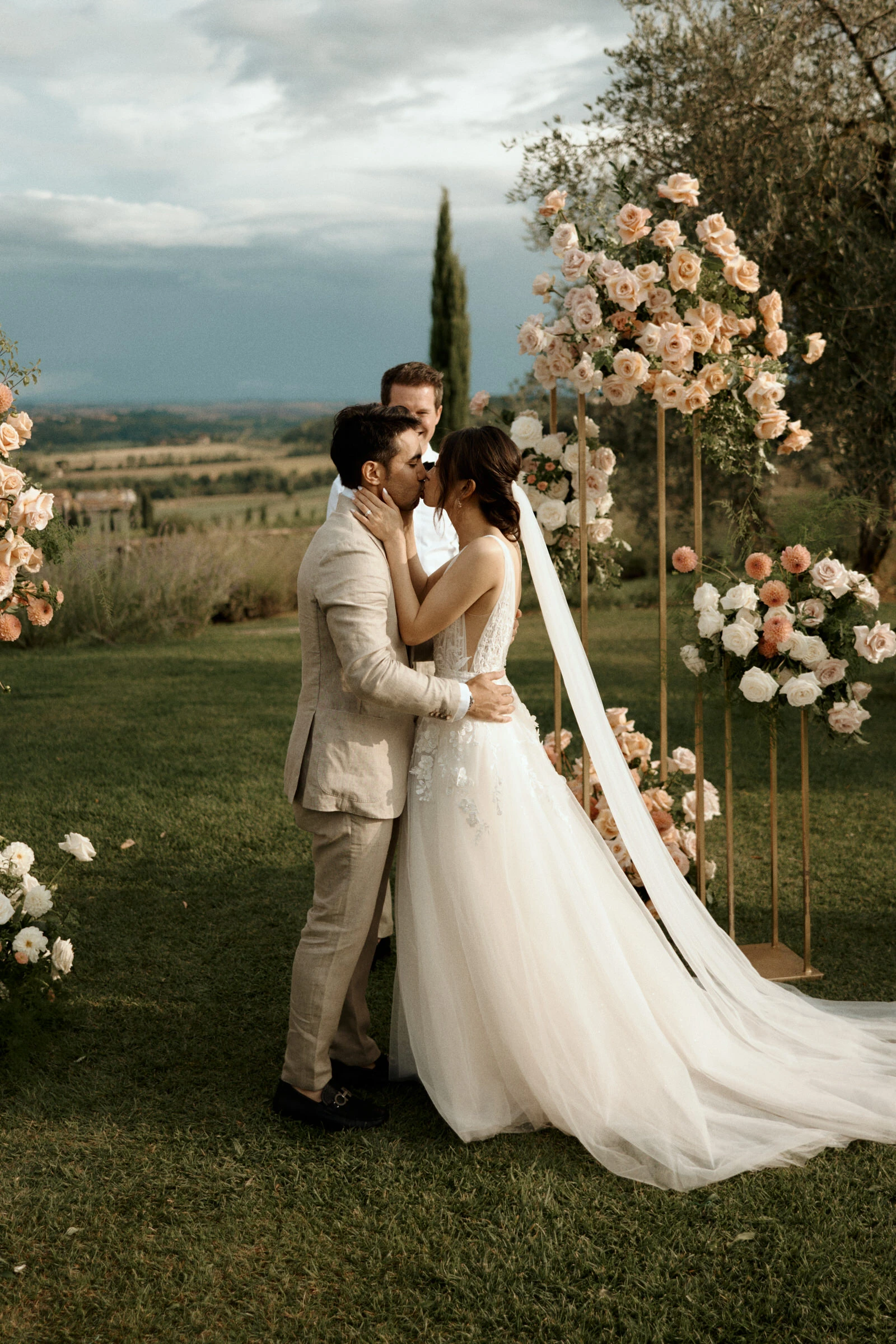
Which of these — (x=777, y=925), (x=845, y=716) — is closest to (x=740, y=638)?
(x=845, y=716)

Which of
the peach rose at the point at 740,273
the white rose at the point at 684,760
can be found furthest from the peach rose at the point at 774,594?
the white rose at the point at 684,760

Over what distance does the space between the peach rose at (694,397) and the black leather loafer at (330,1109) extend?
2.61 m

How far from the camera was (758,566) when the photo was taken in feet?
13.1

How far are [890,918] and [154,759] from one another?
4.91 metres

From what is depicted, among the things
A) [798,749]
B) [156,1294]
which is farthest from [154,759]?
[156,1294]

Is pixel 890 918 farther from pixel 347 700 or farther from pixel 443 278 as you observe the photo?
pixel 443 278

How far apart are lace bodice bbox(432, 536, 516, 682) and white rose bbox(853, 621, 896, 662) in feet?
4.61

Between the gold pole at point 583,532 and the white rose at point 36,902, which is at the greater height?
the gold pole at point 583,532

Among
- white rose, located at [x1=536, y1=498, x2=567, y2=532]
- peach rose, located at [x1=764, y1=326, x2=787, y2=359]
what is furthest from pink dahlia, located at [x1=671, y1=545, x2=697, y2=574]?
peach rose, located at [x1=764, y1=326, x2=787, y2=359]

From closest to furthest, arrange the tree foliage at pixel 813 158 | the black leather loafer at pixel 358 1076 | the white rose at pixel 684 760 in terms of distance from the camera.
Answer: the black leather loafer at pixel 358 1076 < the white rose at pixel 684 760 < the tree foliage at pixel 813 158

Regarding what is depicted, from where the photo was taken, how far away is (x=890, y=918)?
4.86m

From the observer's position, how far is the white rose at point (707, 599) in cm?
404

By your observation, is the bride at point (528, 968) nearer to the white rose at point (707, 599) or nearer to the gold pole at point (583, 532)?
the gold pole at point (583, 532)

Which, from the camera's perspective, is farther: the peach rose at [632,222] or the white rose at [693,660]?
the white rose at [693,660]
